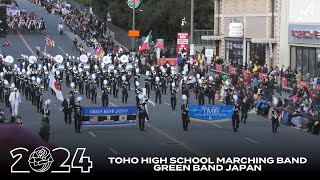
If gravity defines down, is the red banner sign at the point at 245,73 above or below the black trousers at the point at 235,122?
above

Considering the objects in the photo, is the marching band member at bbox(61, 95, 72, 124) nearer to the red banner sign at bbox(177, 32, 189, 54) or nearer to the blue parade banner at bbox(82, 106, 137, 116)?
the blue parade banner at bbox(82, 106, 137, 116)

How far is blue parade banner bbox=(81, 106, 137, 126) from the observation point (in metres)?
32.1

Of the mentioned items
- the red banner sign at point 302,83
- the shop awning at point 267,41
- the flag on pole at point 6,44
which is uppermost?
the shop awning at point 267,41

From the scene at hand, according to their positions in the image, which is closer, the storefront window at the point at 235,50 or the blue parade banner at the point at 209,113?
the blue parade banner at the point at 209,113

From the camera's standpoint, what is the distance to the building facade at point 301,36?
49.3m

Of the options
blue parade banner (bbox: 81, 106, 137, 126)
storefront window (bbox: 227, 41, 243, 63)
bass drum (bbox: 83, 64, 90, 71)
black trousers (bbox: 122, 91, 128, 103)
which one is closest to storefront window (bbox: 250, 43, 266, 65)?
storefront window (bbox: 227, 41, 243, 63)

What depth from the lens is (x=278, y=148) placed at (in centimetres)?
2808

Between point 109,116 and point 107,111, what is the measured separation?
28 cm

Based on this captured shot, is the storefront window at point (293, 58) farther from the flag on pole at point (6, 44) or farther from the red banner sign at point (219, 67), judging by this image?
the flag on pole at point (6, 44)

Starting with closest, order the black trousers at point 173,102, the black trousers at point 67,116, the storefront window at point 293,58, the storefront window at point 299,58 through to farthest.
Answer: the black trousers at point 67,116 < the black trousers at point 173,102 < the storefront window at point 299,58 < the storefront window at point 293,58

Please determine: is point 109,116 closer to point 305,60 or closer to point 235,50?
point 305,60

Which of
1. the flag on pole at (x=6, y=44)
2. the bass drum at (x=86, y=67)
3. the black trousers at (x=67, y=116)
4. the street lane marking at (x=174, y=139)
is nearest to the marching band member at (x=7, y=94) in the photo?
the black trousers at (x=67, y=116)

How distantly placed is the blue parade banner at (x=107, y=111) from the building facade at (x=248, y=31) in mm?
21870

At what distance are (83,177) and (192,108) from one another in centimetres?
1716
